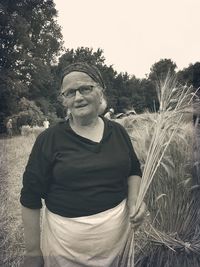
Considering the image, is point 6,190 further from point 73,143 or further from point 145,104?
point 145,104

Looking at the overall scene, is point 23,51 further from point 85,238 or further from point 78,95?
point 85,238

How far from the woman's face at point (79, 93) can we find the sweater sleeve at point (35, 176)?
179 millimetres

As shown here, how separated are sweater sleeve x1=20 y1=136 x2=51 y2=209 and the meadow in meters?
0.44

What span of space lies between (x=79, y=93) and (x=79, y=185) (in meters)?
0.35

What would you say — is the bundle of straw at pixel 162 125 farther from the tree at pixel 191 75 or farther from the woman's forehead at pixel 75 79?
the woman's forehead at pixel 75 79

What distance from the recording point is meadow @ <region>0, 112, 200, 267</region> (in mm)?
1862

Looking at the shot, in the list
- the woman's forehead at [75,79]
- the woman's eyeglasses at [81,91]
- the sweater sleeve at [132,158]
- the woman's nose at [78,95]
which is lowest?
the sweater sleeve at [132,158]

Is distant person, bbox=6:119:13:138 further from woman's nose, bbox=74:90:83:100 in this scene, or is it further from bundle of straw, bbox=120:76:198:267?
bundle of straw, bbox=120:76:198:267

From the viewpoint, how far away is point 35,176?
4.37ft

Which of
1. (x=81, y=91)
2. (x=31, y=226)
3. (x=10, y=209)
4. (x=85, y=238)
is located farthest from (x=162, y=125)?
(x=10, y=209)

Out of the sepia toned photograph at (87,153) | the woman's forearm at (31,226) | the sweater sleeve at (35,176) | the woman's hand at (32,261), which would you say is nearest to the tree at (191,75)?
the sepia toned photograph at (87,153)

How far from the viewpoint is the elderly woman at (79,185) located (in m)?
1.34

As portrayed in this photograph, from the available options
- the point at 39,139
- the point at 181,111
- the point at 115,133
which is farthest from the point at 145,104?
the point at 39,139

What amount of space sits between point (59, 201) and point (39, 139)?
0.82 feet
